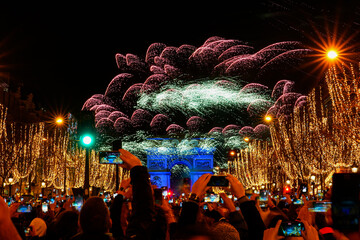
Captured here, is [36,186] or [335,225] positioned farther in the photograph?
[36,186]

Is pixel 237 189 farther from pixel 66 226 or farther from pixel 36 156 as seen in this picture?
pixel 36 156

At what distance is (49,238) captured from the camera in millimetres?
5836

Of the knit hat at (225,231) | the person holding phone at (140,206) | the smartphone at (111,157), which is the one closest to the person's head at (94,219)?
the person holding phone at (140,206)

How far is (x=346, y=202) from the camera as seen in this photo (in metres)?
2.50

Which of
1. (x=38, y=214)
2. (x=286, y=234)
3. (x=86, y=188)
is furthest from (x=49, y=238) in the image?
(x=38, y=214)

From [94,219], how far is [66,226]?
5.67ft

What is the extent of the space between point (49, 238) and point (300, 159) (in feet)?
122

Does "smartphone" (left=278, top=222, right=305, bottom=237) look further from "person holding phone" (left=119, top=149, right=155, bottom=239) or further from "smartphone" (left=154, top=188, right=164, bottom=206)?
"smartphone" (left=154, top=188, right=164, bottom=206)

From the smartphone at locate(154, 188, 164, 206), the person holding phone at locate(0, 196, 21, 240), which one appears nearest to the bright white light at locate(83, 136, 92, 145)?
the smartphone at locate(154, 188, 164, 206)

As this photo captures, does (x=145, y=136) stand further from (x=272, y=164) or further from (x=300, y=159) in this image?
A: (x=300, y=159)

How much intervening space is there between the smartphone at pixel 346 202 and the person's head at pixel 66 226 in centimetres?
345

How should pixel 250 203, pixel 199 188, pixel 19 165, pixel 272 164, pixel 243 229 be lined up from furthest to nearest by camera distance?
pixel 272 164, pixel 19 165, pixel 243 229, pixel 199 188, pixel 250 203

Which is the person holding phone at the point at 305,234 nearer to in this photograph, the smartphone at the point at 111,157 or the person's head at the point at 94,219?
the person's head at the point at 94,219

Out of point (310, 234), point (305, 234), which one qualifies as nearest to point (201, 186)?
point (305, 234)
